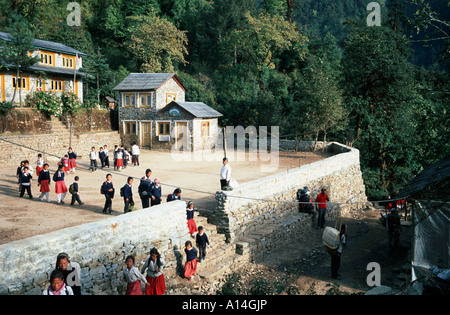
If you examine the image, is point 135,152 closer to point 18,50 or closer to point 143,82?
point 143,82

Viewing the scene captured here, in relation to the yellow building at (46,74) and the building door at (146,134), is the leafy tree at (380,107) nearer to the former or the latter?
the building door at (146,134)

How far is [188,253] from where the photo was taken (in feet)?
29.1

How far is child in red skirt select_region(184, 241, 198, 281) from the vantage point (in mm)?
8883

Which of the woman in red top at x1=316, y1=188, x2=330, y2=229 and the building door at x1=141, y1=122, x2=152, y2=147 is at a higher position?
the building door at x1=141, y1=122, x2=152, y2=147

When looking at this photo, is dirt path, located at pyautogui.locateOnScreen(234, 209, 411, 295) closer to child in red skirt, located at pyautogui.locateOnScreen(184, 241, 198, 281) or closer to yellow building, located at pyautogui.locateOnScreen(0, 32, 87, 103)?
child in red skirt, located at pyautogui.locateOnScreen(184, 241, 198, 281)

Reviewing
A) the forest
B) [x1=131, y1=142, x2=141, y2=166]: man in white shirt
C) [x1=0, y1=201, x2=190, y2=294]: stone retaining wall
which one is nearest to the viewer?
[x1=0, y1=201, x2=190, y2=294]: stone retaining wall

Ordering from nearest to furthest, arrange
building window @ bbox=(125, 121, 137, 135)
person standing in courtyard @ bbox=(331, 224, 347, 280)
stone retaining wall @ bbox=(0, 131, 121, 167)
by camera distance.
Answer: person standing in courtyard @ bbox=(331, 224, 347, 280), stone retaining wall @ bbox=(0, 131, 121, 167), building window @ bbox=(125, 121, 137, 135)

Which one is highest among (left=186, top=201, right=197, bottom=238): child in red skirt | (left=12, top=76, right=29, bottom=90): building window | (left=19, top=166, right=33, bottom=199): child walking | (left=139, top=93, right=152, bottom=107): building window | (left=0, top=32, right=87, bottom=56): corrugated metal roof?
(left=0, top=32, right=87, bottom=56): corrugated metal roof

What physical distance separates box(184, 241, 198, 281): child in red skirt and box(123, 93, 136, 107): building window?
21.0 meters

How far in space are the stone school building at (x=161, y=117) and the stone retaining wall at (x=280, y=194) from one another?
10.5m

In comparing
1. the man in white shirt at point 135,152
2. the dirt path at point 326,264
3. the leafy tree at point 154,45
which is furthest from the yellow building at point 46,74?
the dirt path at point 326,264

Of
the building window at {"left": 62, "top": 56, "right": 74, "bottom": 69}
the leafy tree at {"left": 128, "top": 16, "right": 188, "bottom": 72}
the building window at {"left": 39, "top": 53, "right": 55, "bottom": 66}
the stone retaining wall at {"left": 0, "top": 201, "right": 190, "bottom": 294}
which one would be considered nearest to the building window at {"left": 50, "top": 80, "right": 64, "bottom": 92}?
the building window at {"left": 39, "top": 53, "right": 55, "bottom": 66}
